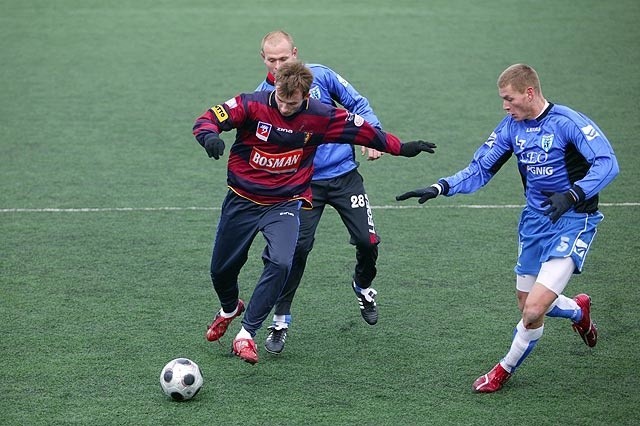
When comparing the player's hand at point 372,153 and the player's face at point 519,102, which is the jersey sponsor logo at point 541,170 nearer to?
the player's face at point 519,102

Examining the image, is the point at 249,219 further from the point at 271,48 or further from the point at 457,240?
the point at 457,240

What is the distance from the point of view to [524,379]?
22.1 feet

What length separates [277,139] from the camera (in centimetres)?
672

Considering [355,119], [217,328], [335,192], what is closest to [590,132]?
[355,119]

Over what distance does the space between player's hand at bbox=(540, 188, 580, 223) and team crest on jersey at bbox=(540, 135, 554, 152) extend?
16.4 inches

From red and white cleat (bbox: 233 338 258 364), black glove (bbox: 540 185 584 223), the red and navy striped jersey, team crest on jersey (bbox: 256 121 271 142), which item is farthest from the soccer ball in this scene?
black glove (bbox: 540 185 584 223)

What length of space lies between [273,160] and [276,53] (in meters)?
0.90

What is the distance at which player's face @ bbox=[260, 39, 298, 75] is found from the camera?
7207 mm

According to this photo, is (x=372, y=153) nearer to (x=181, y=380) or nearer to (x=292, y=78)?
(x=292, y=78)

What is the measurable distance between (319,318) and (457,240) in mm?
2263

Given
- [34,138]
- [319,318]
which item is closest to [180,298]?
[319,318]

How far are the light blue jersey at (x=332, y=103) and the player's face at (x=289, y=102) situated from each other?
80 centimetres

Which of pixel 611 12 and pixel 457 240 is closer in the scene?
pixel 457 240

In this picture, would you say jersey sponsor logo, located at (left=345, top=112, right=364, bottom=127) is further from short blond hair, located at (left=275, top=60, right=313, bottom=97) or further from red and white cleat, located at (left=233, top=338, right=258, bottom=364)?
red and white cleat, located at (left=233, top=338, right=258, bottom=364)
